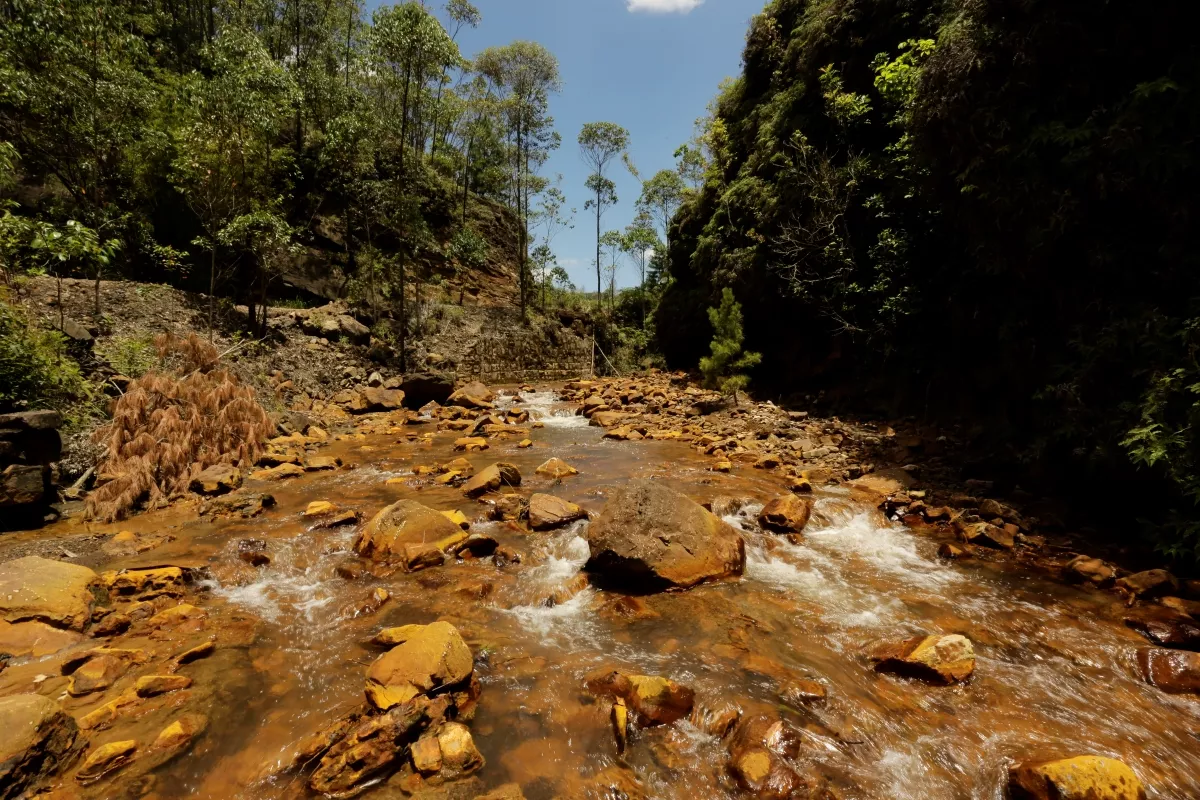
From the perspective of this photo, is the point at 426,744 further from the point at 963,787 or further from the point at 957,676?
the point at 957,676

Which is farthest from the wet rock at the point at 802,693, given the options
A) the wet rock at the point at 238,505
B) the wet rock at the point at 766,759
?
the wet rock at the point at 238,505

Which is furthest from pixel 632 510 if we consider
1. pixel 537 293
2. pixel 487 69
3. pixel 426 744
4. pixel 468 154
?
pixel 468 154

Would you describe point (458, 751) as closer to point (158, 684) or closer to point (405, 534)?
point (158, 684)

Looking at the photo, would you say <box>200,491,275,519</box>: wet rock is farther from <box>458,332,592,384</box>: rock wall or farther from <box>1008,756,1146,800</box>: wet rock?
<box>458,332,592,384</box>: rock wall

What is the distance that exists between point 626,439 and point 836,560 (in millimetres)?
7555

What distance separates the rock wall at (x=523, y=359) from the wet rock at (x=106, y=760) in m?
23.1

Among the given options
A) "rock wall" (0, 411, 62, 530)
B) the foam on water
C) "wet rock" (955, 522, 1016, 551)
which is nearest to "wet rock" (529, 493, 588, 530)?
"wet rock" (955, 522, 1016, 551)

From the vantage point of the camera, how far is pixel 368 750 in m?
3.03

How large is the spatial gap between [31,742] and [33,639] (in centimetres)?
191

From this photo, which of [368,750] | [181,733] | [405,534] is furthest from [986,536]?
[181,733]

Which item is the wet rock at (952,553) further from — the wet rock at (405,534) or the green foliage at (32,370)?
the green foliage at (32,370)

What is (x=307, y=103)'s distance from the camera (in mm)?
22266

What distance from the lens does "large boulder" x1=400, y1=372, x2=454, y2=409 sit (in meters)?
17.4

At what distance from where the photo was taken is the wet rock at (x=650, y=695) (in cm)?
362
